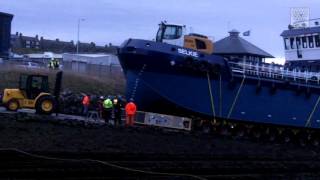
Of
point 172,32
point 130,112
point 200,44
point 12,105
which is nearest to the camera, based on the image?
point 130,112

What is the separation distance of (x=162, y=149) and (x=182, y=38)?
752 cm

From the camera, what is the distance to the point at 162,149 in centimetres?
1888

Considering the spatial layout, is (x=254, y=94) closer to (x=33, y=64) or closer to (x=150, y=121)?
(x=150, y=121)

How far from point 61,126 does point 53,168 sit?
29.1ft

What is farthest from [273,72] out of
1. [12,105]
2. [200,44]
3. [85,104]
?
[12,105]

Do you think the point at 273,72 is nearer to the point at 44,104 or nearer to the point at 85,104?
the point at 85,104

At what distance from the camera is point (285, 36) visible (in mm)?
32719

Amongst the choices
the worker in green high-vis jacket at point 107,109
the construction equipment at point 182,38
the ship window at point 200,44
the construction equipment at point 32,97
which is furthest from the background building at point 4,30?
the ship window at point 200,44

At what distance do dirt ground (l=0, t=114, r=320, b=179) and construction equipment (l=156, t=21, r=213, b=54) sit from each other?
383cm

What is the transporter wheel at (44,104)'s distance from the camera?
1030 inches

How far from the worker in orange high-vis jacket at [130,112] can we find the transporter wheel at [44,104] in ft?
12.5

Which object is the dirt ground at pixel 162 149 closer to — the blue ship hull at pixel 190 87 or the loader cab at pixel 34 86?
the blue ship hull at pixel 190 87

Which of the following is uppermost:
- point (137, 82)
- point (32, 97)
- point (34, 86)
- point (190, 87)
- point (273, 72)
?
point (273, 72)

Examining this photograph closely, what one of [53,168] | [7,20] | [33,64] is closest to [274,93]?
[53,168]
